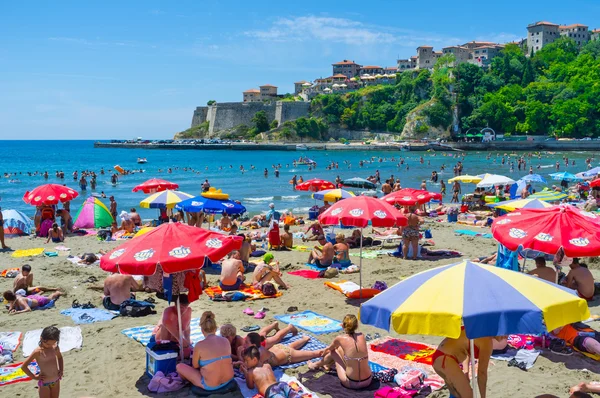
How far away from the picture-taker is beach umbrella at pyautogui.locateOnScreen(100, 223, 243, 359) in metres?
5.26

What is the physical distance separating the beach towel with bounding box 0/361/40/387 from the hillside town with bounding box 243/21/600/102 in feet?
373

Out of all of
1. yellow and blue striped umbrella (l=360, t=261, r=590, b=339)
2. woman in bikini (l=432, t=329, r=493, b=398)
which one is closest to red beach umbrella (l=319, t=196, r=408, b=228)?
woman in bikini (l=432, t=329, r=493, b=398)

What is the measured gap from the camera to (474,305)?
137 inches

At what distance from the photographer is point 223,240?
5812mm

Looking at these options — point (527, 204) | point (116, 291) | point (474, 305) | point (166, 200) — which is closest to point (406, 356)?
point (474, 305)

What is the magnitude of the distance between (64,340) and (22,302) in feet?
6.19

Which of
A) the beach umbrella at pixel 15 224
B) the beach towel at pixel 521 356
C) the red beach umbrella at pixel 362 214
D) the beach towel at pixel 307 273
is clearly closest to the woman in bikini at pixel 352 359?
the beach towel at pixel 521 356

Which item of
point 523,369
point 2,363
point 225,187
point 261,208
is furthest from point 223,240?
point 225,187

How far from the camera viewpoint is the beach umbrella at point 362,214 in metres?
8.35

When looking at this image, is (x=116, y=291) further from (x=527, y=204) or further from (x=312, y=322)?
(x=527, y=204)

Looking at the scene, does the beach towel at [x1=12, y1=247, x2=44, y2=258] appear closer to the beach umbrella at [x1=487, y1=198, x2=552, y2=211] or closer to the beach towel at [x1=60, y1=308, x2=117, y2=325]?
the beach towel at [x1=60, y1=308, x2=117, y2=325]

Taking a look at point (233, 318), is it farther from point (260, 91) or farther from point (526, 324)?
point (260, 91)

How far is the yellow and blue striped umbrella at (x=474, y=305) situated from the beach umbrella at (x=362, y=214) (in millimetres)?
4331

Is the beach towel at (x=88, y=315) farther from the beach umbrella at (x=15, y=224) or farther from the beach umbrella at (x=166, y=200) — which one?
the beach umbrella at (x=15, y=224)
